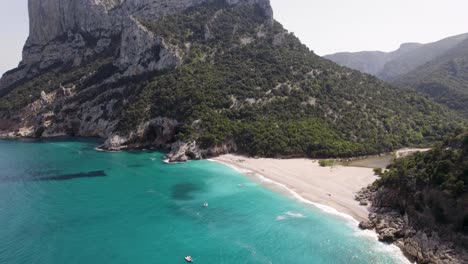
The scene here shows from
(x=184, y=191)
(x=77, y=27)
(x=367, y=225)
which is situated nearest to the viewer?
(x=367, y=225)

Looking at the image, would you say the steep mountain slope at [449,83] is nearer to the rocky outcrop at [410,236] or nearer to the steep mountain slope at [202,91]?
the steep mountain slope at [202,91]

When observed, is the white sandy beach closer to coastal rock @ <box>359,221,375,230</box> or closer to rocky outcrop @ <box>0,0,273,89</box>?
coastal rock @ <box>359,221,375,230</box>

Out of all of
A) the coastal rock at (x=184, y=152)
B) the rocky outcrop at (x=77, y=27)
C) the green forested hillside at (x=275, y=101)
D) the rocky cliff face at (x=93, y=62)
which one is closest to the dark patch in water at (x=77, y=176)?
the coastal rock at (x=184, y=152)

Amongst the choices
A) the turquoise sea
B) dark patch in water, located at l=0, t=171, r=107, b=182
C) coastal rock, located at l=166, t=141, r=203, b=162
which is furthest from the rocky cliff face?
the turquoise sea

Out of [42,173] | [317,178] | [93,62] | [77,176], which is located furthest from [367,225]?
[93,62]

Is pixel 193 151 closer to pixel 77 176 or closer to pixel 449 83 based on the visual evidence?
pixel 77 176
